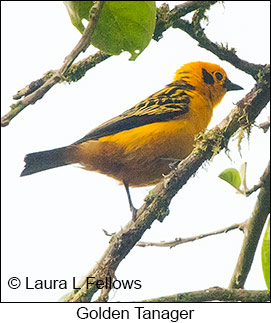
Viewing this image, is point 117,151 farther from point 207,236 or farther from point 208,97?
point 207,236

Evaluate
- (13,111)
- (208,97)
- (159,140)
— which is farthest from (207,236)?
(13,111)

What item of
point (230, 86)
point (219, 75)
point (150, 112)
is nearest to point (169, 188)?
point (150, 112)

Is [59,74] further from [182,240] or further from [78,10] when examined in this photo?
[182,240]

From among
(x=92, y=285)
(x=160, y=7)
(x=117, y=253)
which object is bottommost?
(x=92, y=285)

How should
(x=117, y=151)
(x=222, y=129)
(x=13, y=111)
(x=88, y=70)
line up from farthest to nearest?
(x=117, y=151) → (x=222, y=129) → (x=88, y=70) → (x=13, y=111)

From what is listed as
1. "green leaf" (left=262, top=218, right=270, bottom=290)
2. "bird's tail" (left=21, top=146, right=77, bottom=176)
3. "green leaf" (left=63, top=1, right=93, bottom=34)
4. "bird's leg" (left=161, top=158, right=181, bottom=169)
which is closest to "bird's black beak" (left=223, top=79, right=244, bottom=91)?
"bird's leg" (left=161, top=158, right=181, bottom=169)

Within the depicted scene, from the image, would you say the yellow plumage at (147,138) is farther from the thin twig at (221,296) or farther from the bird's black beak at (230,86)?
the thin twig at (221,296)
